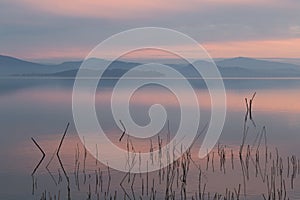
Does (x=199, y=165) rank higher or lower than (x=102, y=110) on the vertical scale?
lower

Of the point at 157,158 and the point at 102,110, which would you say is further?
the point at 102,110

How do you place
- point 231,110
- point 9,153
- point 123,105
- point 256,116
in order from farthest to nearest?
point 123,105
point 231,110
point 256,116
point 9,153

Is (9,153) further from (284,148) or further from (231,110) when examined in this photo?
(231,110)

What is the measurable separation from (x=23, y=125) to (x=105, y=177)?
47.5ft

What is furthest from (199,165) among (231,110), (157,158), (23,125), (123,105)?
(123,105)

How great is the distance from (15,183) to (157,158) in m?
4.15

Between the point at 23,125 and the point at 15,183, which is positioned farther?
the point at 23,125

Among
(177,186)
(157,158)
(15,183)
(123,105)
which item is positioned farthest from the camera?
(123,105)

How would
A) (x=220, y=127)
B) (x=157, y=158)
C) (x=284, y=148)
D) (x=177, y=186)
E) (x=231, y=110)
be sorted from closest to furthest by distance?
1. (x=177, y=186)
2. (x=157, y=158)
3. (x=284, y=148)
4. (x=220, y=127)
5. (x=231, y=110)

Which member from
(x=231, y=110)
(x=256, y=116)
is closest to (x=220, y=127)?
(x=256, y=116)

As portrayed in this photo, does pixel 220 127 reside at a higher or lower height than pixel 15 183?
higher

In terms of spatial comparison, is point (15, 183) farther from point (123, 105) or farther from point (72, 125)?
point (123, 105)

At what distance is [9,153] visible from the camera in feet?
62.7

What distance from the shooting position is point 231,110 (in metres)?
36.1
